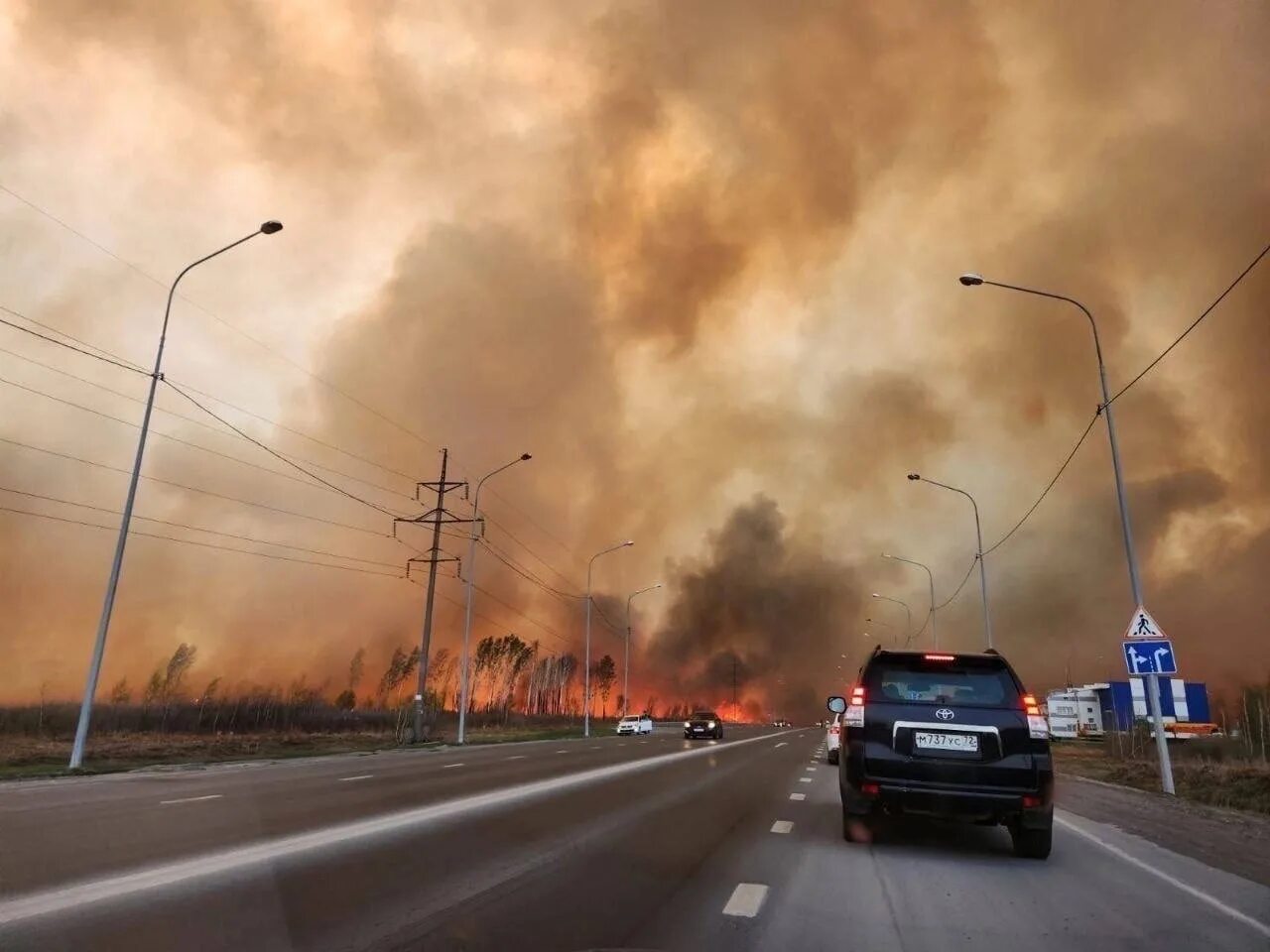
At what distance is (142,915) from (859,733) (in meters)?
6.69

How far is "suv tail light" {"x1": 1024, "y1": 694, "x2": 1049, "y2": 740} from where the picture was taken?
865 centimetres

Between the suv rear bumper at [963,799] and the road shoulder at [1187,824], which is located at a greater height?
the suv rear bumper at [963,799]

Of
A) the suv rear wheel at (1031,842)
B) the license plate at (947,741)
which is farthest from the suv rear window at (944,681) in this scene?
the suv rear wheel at (1031,842)

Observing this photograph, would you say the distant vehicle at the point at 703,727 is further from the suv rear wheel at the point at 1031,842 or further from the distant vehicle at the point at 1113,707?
the suv rear wheel at the point at 1031,842

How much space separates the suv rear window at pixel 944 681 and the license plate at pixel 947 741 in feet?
1.17

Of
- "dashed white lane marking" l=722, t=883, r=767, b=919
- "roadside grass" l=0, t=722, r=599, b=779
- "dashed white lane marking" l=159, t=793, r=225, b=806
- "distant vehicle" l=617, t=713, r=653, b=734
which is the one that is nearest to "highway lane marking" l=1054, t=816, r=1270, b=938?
"dashed white lane marking" l=722, t=883, r=767, b=919

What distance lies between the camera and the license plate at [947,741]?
865cm

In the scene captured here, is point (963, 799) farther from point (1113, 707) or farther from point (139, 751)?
point (1113, 707)

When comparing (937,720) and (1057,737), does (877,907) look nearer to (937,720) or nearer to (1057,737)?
(937,720)

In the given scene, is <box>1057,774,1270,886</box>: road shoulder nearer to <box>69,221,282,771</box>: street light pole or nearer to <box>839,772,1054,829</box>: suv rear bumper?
<box>839,772,1054,829</box>: suv rear bumper

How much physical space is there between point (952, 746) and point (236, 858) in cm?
714

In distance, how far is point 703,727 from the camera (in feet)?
179

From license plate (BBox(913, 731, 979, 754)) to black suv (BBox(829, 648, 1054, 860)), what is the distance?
1cm

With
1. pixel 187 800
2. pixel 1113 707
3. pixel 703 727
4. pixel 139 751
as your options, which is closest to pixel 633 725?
pixel 703 727
